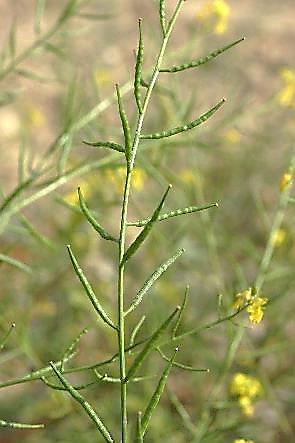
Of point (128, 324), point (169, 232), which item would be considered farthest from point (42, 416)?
point (169, 232)

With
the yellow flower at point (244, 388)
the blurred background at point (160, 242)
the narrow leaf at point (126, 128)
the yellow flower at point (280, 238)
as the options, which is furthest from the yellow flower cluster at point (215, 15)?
the narrow leaf at point (126, 128)

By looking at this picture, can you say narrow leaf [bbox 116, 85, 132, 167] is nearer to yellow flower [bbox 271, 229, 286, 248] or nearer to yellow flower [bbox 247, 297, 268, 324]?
yellow flower [bbox 247, 297, 268, 324]

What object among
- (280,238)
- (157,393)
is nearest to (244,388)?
(280,238)

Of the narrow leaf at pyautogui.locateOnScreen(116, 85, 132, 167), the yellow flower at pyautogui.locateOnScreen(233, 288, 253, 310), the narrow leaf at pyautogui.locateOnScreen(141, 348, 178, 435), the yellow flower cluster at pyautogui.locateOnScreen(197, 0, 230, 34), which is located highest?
the yellow flower cluster at pyautogui.locateOnScreen(197, 0, 230, 34)

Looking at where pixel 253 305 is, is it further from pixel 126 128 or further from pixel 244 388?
pixel 244 388

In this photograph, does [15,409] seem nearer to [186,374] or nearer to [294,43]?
[186,374]

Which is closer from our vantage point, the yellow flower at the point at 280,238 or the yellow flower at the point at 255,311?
the yellow flower at the point at 255,311

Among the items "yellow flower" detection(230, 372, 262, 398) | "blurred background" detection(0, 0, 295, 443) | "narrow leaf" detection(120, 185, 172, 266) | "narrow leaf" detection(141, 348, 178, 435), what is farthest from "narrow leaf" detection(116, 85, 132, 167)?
"yellow flower" detection(230, 372, 262, 398)

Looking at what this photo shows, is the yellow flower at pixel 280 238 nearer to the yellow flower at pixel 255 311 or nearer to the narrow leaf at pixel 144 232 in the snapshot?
the yellow flower at pixel 255 311

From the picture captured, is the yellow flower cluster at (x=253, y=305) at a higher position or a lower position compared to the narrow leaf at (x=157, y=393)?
higher
